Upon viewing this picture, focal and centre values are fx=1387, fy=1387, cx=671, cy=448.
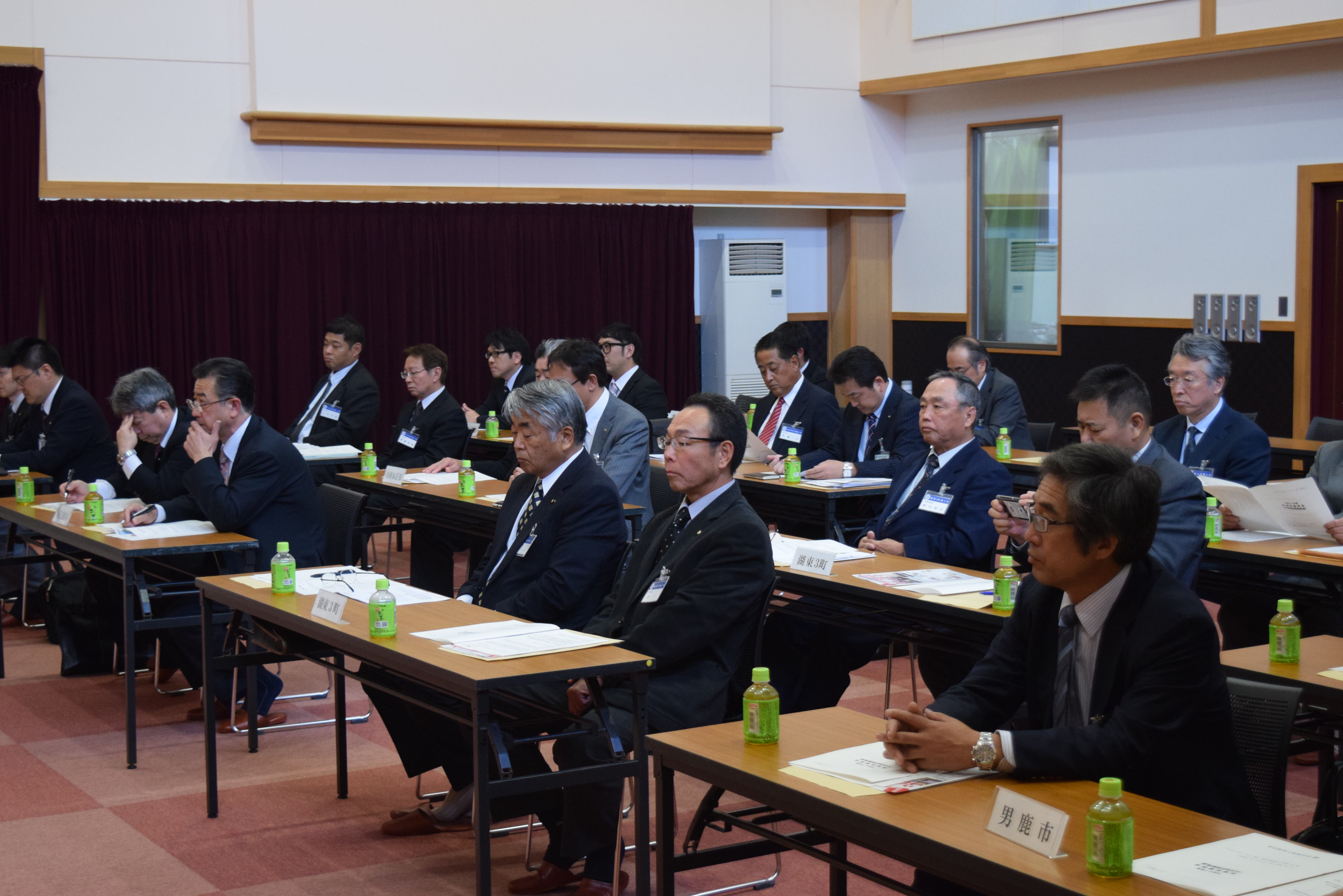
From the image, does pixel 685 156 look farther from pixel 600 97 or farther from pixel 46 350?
pixel 46 350

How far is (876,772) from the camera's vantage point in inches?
93.9

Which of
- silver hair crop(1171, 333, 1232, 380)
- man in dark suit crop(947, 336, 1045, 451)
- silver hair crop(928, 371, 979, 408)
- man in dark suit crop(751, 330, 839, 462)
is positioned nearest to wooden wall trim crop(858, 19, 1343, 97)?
man in dark suit crop(947, 336, 1045, 451)

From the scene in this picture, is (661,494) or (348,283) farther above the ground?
(348,283)

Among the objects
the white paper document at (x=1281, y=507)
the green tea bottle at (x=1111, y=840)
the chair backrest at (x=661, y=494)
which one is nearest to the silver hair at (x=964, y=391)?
the white paper document at (x=1281, y=507)

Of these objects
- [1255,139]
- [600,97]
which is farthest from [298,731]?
[1255,139]

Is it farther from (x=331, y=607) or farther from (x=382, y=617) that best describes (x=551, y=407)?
(x=382, y=617)

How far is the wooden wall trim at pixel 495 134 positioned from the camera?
→ 966 centimetres

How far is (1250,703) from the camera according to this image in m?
2.60

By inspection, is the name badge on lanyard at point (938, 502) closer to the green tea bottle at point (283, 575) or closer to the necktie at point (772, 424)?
the green tea bottle at point (283, 575)

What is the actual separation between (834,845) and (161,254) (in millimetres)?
7964

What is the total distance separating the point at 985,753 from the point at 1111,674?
0.27m

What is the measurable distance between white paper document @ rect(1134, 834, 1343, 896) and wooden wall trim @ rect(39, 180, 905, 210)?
8.75 meters

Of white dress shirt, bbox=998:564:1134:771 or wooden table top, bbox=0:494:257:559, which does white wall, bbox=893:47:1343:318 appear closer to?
wooden table top, bbox=0:494:257:559

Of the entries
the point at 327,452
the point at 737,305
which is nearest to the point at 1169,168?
the point at 737,305
